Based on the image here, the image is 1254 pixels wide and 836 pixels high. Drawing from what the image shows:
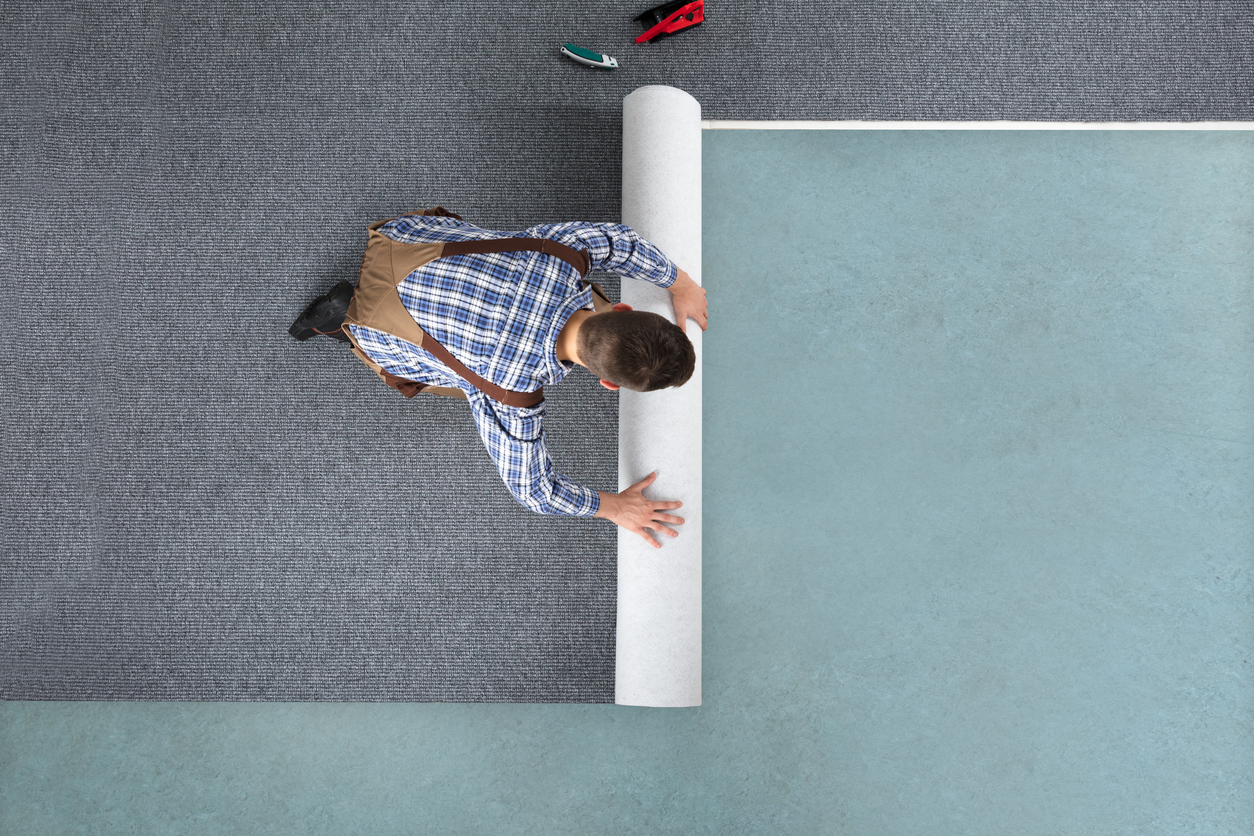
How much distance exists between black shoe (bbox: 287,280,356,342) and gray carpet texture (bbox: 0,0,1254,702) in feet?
0.44

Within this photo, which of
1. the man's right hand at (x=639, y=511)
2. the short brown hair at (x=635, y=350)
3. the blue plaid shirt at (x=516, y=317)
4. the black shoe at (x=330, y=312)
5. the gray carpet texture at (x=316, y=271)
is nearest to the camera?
the short brown hair at (x=635, y=350)

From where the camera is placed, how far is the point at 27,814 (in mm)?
1575

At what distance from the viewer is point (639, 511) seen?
1.33 meters

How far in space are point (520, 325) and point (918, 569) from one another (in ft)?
3.77

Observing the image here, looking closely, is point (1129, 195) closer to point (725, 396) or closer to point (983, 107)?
point (983, 107)

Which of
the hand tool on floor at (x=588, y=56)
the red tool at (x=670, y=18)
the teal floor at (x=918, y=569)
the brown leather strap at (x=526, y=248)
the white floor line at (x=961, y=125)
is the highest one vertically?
the red tool at (x=670, y=18)

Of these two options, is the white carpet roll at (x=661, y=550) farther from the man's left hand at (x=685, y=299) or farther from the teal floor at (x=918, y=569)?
the teal floor at (x=918, y=569)

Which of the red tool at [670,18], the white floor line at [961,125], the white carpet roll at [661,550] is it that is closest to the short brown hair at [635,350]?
the white carpet roll at [661,550]

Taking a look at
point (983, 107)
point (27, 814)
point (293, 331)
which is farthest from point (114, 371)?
point (983, 107)

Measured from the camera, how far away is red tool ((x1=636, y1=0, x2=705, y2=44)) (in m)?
1.63

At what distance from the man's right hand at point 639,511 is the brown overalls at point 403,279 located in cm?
28

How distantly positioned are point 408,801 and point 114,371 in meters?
1.30

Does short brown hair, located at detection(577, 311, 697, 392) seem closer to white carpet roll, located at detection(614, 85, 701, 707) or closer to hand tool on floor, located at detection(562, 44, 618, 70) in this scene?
white carpet roll, located at detection(614, 85, 701, 707)

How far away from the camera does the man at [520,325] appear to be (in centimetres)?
104
